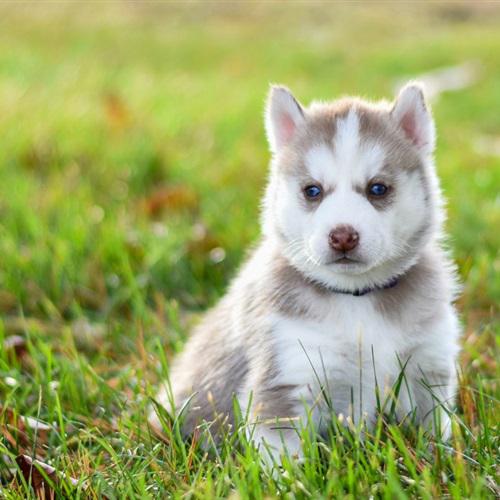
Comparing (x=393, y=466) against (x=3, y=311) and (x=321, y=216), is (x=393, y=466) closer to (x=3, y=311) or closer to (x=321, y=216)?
(x=321, y=216)

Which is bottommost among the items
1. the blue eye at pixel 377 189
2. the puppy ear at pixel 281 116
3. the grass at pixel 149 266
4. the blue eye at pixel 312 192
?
the grass at pixel 149 266

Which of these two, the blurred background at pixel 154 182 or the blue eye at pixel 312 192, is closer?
the blue eye at pixel 312 192

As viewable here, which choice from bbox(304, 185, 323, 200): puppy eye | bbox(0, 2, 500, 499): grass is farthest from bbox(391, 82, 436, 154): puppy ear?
bbox(0, 2, 500, 499): grass

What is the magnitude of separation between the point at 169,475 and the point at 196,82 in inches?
385

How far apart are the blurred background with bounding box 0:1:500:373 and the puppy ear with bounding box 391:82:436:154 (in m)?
0.99

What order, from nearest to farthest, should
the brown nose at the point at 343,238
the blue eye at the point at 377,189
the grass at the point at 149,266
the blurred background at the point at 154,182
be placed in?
the grass at the point at 149,266 → the brown nose at the point at 343,238 → the blue eye at the point at 377,189 → the blurred background at the point at 154,182

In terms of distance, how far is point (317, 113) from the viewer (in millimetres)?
3676

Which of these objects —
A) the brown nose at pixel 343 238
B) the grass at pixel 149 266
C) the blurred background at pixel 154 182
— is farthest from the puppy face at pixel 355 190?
the blurred background at pixel 154 182

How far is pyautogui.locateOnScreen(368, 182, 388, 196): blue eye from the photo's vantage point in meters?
3.41

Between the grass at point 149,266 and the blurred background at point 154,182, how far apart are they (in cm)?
2

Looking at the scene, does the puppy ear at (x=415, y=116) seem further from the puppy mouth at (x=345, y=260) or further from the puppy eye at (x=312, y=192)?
the puppy mouth at (x=345, y=260)

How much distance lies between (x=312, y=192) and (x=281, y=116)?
1.53 ft

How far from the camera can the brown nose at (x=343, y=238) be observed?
3217mm

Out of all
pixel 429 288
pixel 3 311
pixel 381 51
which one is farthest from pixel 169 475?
pixel 381 51
